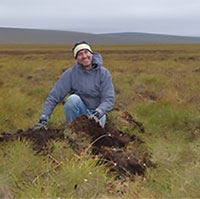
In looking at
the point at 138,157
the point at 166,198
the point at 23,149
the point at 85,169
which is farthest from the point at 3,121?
the point at 166,198

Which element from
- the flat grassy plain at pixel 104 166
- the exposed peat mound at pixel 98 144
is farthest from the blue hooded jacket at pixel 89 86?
the flat grassy plain at pixel 104 166

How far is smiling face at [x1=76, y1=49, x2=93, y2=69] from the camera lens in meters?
5.32

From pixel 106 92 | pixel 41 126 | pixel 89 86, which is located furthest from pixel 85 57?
pixel 41 126

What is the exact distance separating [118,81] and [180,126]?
5.50 meters

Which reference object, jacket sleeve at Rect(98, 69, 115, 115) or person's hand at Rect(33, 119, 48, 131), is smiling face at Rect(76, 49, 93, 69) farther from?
person's hand at Rect(33, 119, 48, 131)

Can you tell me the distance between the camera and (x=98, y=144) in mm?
4883

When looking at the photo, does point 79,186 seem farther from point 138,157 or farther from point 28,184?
point 138,157

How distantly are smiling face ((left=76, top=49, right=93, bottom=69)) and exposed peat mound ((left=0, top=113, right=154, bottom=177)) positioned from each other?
81cm

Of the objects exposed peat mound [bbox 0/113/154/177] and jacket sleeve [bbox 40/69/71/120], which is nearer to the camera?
exposed peat mound [bbox 0/113/154/177]

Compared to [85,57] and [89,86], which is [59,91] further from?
[85,57]

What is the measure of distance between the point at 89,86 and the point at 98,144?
976 mm

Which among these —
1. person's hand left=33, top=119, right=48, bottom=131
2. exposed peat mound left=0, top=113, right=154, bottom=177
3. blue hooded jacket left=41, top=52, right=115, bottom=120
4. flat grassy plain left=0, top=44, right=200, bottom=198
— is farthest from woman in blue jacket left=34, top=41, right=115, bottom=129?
flat grassy plain left=0, top=44, right=200, bottom=198

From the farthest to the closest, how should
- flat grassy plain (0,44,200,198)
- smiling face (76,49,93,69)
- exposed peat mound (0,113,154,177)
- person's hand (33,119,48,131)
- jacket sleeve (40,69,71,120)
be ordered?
jacket sleeve (40,69,71,120), smiling face (76,49,93,69), person's hand (33,119,48,131), exposed peat mound (0,113,154,177), flat grassy plain (0,44,200,198)

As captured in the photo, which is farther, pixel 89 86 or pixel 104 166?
pixel 89 86
